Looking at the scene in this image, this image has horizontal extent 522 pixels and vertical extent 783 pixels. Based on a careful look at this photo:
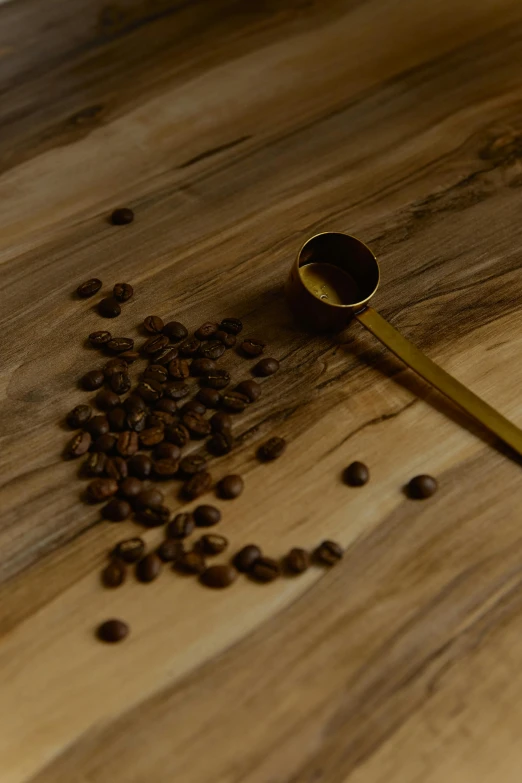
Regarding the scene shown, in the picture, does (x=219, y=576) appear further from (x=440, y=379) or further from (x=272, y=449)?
(x=440, y=379)

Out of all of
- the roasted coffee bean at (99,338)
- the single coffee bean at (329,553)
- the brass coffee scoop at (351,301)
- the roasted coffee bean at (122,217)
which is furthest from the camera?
the roasted coffee bean at (122,217)

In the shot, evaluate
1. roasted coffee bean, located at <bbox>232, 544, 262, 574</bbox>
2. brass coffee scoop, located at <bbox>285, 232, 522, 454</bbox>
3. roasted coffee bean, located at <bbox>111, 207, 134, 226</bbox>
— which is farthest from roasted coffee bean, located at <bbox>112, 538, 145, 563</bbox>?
roasted coffee bean, located at <bbox>111, 207, 134, 226</bbox>

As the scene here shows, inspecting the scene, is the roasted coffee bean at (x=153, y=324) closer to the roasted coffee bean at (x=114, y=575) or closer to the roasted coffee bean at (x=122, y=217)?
the roasted coffee bean at (x=122, y=217)

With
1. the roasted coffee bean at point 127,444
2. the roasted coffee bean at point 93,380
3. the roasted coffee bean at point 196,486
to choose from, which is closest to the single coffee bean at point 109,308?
the roasted coffee bean at point 93,380

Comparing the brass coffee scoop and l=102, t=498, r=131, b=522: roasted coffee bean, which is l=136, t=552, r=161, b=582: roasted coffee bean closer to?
l=102, t=498, r=131, b=522: roasted coffee bean

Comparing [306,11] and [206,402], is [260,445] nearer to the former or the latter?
[206,402]

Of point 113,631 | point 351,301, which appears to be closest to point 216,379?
point 351,301
